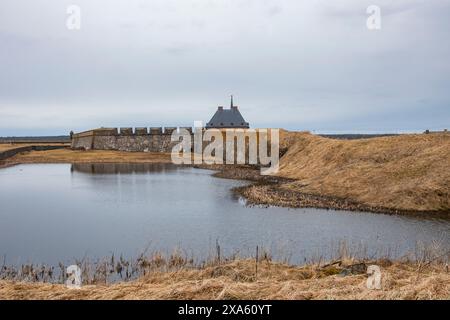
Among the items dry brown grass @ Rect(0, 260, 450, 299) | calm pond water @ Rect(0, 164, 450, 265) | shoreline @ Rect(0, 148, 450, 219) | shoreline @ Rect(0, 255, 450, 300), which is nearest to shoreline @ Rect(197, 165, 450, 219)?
shoreline @ Rect(0, 148, 450, 219)

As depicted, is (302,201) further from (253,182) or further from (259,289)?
(259,289)

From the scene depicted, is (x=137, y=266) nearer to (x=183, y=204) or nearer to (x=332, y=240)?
(x=332, y=240)

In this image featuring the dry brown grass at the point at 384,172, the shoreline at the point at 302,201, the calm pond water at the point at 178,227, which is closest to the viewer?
the calm pond water at the point at 178,227

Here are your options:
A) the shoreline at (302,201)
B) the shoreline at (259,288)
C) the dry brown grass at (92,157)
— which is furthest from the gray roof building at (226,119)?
the shoreline at (259,288)

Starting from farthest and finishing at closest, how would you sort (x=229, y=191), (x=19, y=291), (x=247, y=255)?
1. (x=229, y=191)
2. (x=247, y=255)
3. (x=19, y=291)

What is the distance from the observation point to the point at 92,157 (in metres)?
84.9

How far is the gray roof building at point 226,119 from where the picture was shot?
104m

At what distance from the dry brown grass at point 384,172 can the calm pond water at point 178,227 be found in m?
4.82

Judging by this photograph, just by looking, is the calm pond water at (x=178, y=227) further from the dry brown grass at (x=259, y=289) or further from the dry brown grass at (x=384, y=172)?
the dry brown grass at (x=259, y=289)

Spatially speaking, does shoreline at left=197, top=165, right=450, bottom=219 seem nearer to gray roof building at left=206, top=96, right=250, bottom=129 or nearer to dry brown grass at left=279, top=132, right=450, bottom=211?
dry brown grass at left=279, top=132, right=450, bottom=211

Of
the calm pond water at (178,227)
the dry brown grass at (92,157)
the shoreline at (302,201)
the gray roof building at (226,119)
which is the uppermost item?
the gray roof building at (226,119)
